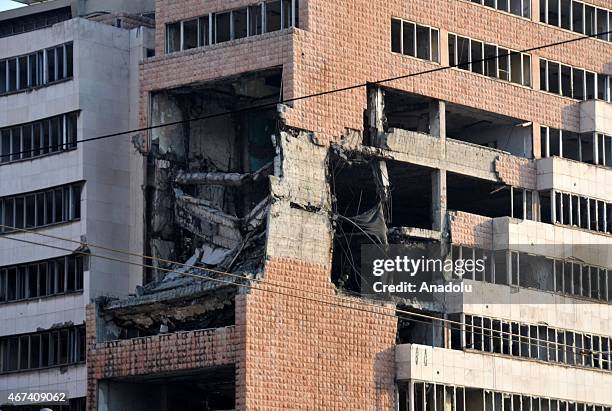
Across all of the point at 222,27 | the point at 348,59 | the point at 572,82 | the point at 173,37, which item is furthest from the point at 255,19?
the point at 572,82

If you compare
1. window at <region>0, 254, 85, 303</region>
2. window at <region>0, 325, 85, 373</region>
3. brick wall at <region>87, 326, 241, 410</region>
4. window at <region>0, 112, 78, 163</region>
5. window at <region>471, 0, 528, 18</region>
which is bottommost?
brick wall at <region>87, 326, 241, 410</region>

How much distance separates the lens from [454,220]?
70.4 meters

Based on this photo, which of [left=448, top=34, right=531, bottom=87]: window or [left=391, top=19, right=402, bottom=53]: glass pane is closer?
[left=391, top=19, right=402, bottom=53]: glass pane

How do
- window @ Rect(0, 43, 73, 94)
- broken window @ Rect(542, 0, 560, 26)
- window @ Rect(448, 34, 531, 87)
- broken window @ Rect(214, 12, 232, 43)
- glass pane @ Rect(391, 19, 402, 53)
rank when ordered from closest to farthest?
broken window @ Rect(214, 12, 232, 43)
glass pane @ Rect(391, 19, 402, 53)
window @ Rect(0, 43, 73, 94)
window @ Rect(448, 34, 531, 87)
broken window @ Rect(542, 0, 560, 26)

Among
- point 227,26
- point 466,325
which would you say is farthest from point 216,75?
point 466,325

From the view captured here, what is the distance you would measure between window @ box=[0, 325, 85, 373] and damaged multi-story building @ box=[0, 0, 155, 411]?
39 mm

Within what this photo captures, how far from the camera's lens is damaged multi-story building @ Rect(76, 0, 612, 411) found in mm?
65000

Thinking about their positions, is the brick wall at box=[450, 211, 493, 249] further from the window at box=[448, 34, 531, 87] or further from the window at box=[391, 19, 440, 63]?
the window at box=[391, 19, 440, 63]

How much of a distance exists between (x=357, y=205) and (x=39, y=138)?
13.1m

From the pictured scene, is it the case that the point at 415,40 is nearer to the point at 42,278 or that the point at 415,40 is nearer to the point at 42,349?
the point at 42,278

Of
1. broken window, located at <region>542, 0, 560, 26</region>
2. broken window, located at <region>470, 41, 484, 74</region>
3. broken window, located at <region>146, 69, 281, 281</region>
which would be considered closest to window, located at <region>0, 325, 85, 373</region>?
broken window, located at <region>146, 69, 281, 281</region>

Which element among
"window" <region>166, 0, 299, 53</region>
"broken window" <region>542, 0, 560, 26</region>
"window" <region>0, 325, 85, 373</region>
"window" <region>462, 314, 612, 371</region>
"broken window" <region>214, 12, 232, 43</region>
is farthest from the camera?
"broken window" <region>542, 0, 560, 26</region>

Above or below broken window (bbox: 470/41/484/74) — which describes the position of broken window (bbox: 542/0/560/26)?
above

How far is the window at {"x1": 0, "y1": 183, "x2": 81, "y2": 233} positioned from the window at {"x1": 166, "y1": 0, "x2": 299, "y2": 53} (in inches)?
267
